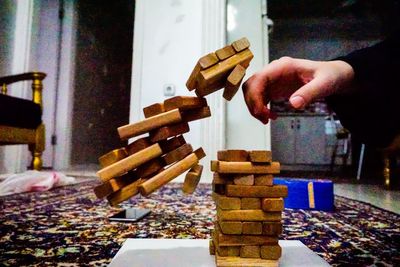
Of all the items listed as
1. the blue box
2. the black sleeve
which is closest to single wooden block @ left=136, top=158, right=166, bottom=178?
the black sleeve

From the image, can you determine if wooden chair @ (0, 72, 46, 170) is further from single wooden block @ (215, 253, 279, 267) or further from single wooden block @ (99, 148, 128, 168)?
single wooden block @ (215, 253, 279, 267)

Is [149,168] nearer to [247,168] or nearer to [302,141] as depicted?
[247,168]

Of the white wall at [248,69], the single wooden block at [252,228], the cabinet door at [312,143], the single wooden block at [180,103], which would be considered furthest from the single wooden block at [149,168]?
the cabinet door at [312,143]

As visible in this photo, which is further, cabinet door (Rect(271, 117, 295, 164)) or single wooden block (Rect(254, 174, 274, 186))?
cabinet door (Rect(271, 117, 295, 164))

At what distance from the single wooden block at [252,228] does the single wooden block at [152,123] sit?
0.83 ft

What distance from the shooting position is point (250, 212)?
68 centimetres

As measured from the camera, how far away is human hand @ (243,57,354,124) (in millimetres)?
631

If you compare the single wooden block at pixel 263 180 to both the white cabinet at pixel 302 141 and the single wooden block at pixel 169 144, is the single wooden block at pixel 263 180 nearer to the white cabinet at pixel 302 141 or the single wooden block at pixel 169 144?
the single wooden block at pixel 169 144

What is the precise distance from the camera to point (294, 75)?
26.9 inches

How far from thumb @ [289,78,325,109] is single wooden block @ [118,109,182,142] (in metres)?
0.21

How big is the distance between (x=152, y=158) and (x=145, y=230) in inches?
24.0

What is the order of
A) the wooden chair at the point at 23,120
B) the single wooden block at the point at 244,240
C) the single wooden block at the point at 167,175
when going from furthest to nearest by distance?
the wooden chair at the point at 23,120 < the single wooden block at the point at 244,240 < the single wooden block at the point at 167,175

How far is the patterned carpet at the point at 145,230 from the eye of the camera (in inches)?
33.5

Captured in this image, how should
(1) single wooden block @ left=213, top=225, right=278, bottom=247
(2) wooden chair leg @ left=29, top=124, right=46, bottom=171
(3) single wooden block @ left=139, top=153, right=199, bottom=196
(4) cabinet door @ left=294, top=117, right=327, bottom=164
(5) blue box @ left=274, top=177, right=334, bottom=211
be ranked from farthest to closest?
(4) cabinet door @ left=294, top=117, right=327, bottom=164
(2) wooden chair leg @ left=29, top=124, right=46, bottom=171
(5) blue box @ left=274, top=177, right=334, bottom=211
(1) single wooden block @ left=213, top=225, right=278, bottom=247
(3) single wooden block @ left=139, top=153, right=199, bottom=196
